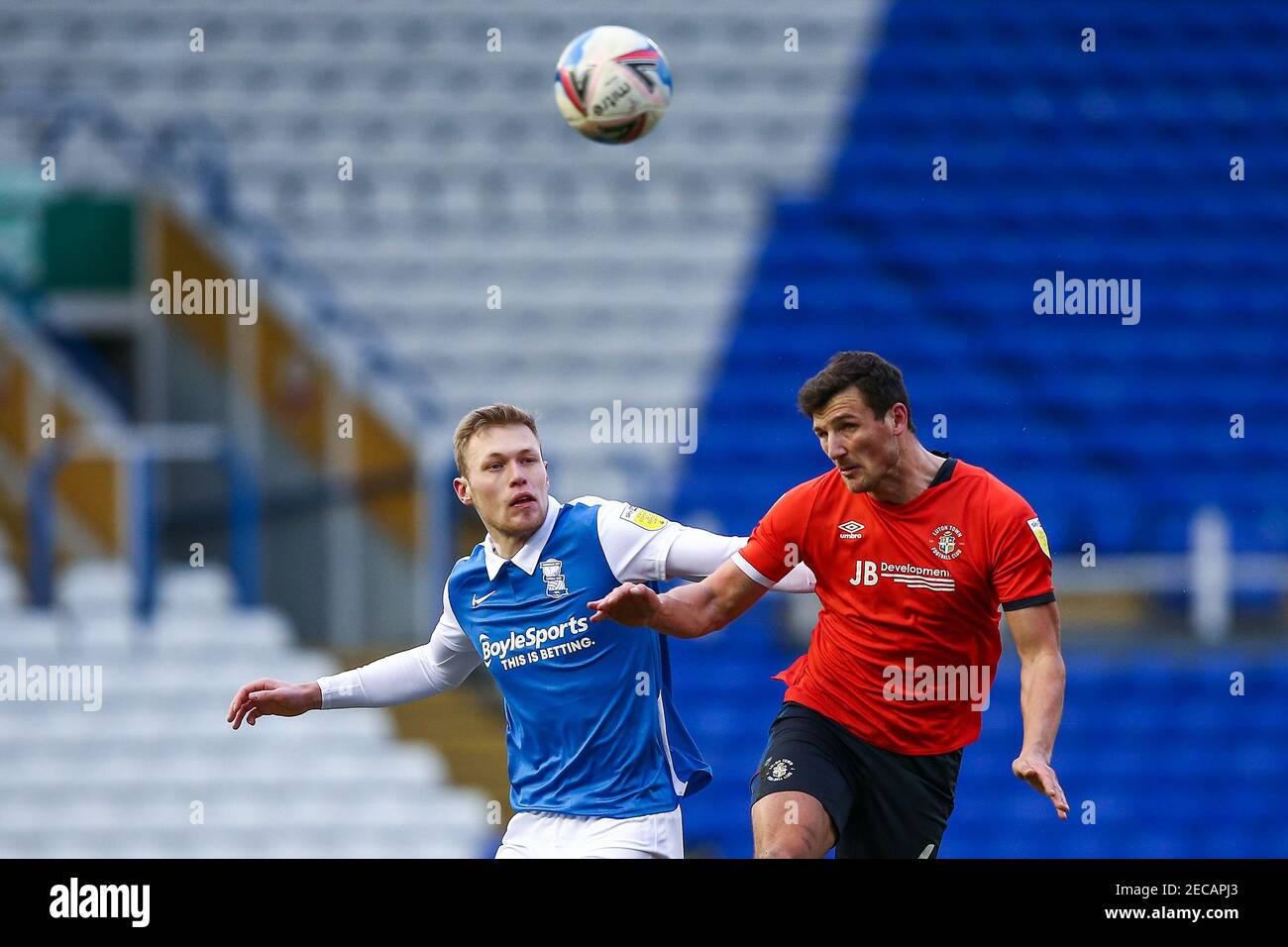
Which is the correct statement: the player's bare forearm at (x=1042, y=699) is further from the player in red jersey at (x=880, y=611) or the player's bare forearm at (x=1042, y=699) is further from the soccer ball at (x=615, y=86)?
the soccer ball at (x=615, y=86)

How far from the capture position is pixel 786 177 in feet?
36.4

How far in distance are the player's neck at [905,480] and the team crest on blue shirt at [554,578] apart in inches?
35.2

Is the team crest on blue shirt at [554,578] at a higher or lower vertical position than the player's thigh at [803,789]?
higher

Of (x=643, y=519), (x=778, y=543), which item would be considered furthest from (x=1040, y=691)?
(x=643, y=519)

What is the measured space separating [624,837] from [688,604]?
0.64m

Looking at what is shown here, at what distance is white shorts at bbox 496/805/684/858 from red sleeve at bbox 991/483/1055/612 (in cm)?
109

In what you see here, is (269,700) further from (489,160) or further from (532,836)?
(489,160)

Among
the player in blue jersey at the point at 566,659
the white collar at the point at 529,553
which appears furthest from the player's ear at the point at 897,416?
the white collar at the point at 529,553

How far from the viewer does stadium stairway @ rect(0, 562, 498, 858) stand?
28.3ft

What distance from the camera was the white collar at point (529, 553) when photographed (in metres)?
4.86

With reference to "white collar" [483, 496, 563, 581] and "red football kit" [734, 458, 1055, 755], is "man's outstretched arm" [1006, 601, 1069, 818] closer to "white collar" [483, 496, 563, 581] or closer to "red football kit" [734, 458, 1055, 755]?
"red football kit" [734, 458, 1055, 755]

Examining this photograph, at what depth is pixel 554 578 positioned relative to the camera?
4.83 m

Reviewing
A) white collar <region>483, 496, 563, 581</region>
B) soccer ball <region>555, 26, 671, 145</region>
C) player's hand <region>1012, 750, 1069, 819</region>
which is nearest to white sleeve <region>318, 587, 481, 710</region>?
white collar <region>483, 496, 563, 581</region>
